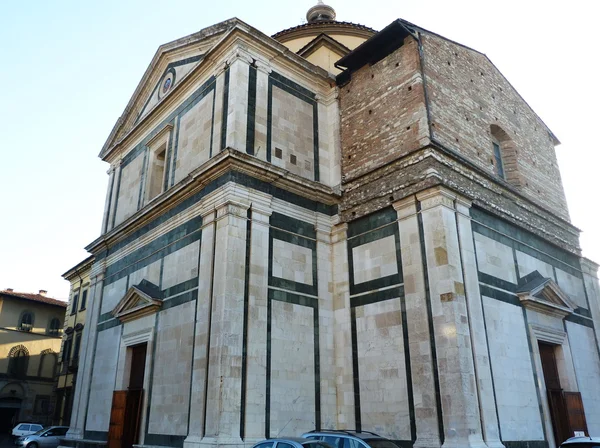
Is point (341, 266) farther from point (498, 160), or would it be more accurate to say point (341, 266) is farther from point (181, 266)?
point (498, 160)

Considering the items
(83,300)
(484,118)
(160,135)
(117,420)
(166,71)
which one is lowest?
(117,420)

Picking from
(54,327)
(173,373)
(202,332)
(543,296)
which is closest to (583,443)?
(543,296)

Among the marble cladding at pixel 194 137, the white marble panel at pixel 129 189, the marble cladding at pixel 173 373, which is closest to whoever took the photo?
the marble cladding at pixel 173 373

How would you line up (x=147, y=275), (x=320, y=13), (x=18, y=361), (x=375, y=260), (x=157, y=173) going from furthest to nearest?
1. (x=18, y=361)
2. (x=320, y=13)
3. (x=157, y=173)
4. (x=147, y=275)
5. (x=375, y=260)

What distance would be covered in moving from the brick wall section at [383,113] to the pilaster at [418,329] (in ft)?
5.97

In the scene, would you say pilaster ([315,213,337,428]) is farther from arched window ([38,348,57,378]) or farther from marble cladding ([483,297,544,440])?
arched window ([38,348,57,378])

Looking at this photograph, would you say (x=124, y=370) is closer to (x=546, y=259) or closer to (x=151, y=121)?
(x=151, y=121)

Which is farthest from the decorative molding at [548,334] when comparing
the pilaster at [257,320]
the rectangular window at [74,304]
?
the rectangular window at [74,304]

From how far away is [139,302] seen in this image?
15.2 meters

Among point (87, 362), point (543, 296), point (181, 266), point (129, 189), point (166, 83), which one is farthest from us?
point (129, 189)

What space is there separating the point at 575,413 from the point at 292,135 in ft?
34.6

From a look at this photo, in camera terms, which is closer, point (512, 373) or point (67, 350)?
point (512, 373)

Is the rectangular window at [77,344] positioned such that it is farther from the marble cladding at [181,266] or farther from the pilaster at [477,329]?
the pilaster at [477,329]

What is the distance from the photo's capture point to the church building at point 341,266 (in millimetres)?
11492
